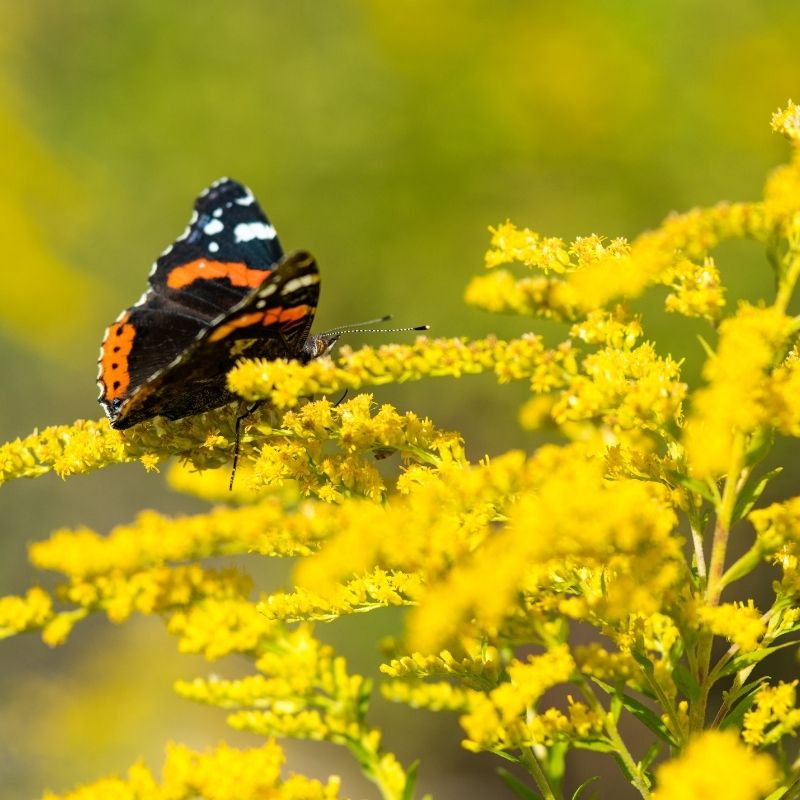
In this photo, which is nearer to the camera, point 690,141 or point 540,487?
point 540,487

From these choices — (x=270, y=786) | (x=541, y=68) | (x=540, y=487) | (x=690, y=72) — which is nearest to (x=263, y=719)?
(x=270, y=786)

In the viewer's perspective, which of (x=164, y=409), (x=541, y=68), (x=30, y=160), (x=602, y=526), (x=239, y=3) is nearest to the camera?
(x=602, y=526)

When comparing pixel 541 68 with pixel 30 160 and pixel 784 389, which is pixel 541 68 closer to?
pixel 784 389

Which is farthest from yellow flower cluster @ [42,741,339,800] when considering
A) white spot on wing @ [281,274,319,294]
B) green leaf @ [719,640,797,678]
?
white spot on wing @ [281,274,319,294]

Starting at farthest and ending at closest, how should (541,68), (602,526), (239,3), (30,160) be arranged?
(30,160) → (239,3) → (541,68) → (602,526)

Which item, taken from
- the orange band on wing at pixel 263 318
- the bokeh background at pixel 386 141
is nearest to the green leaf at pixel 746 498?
the orange band on wing at pixel 263 318

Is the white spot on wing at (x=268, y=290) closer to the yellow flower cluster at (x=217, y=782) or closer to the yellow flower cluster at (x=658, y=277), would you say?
the yellow flower cluster at (x=658, y=277)
